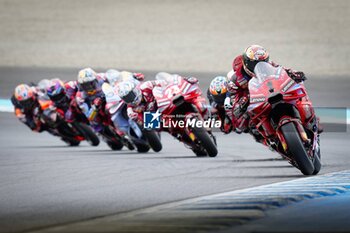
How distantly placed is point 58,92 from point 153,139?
3945 mm

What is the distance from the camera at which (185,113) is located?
14.7m

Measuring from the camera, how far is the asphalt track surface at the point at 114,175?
9.02 meters

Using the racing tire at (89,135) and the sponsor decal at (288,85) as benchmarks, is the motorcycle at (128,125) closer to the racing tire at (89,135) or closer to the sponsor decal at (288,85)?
the racing tire at (89,135)

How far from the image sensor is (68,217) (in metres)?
8.32

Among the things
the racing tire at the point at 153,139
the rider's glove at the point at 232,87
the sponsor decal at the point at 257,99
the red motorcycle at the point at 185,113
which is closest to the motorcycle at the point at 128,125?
the racing tire at the point at 153,139

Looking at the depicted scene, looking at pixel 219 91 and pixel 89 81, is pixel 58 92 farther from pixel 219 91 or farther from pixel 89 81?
pixel 219 91

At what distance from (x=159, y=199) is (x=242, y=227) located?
2.46m

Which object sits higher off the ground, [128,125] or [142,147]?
[128,125]

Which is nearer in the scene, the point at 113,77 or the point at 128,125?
the point at 128,125

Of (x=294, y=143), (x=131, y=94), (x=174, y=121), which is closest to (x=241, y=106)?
(x=294, y=143)

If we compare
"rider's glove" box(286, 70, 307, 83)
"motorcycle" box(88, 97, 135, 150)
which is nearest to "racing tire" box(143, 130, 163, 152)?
"motorcycle" box(88, 97, 135, 150)

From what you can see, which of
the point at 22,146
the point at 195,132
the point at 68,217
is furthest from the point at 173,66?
the point at 68,217

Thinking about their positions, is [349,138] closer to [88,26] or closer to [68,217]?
[68,217]

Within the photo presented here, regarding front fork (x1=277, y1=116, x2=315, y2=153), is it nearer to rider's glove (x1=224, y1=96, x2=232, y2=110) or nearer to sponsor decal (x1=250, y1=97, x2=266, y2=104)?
sponsor decal (x1=250, y1=97, x2=266, y2=104)
